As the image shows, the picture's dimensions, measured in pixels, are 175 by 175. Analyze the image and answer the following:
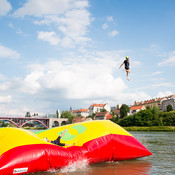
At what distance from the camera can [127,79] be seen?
885 centimetres

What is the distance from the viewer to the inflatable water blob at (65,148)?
250 inches

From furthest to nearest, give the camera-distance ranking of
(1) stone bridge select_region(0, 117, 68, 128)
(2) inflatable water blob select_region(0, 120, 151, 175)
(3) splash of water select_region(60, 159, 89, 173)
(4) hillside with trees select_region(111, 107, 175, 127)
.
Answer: (1) stone bridge select_region(0, 117, 68, 128) < (4) hillside with trees select_region(111, 107, 175, 127) < (3) splash of water select_region(60, 159, 89, 173) < (2) inflatable water blob select_region(0, 120, 151, 175)

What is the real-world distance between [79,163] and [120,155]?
6.62 ft

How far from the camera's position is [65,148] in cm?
761

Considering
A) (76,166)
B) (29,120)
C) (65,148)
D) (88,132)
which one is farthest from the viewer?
(29,120)

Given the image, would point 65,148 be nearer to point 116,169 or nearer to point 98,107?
point 116,169

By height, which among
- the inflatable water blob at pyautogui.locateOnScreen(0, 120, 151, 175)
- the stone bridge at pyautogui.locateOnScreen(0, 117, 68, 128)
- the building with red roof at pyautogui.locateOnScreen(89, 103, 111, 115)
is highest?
the building with red roof at pyautogui.locateOnScreen(89, 103, 111, 115)

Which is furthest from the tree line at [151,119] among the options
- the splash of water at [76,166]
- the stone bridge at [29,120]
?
the splash of water at [76,166]

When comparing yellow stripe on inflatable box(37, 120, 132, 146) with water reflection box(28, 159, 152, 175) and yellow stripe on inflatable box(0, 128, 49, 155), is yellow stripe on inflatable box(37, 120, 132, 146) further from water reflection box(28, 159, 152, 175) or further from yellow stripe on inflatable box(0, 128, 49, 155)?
yellow stripe on inflatable box(0, 128, 49, 155)

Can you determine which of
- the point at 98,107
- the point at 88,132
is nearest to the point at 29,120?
the point at 88,132

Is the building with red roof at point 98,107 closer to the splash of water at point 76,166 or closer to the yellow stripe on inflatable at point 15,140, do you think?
the splash of water at point 76,166

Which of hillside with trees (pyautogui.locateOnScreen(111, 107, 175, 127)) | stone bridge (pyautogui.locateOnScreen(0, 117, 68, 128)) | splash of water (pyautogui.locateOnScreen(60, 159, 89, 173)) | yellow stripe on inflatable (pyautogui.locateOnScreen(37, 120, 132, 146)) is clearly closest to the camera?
splash of water (pyautogui.locateOnScreen(60, 159, 89, 173))

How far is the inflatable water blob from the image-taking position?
20.9 ft

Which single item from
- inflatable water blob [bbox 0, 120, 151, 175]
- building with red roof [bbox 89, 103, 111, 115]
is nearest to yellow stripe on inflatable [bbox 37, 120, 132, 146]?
inflatable water blob [bbox 0, 120, 151, 175]
